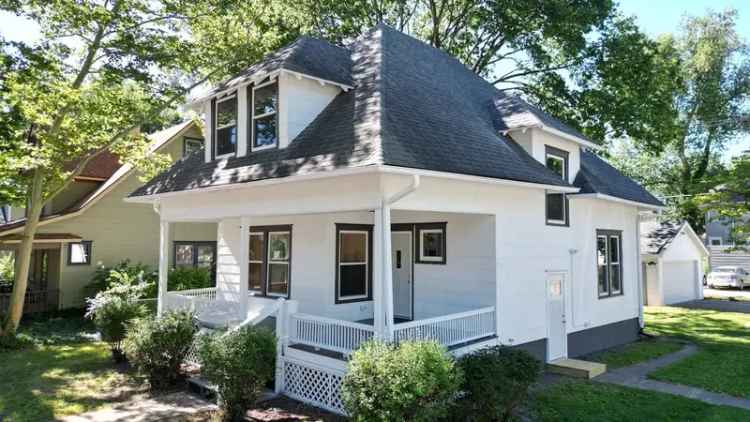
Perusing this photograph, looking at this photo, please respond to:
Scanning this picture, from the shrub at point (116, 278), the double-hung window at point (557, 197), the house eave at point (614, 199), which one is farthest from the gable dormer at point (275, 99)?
the shrub at point (116, 278)

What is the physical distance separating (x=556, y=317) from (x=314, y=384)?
6.46 m

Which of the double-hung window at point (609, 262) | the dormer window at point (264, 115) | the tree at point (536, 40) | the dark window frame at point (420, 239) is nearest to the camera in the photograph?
the dormer window at point (264, 115)

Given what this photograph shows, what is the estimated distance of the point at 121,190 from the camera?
65.2ft

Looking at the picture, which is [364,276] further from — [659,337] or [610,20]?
[610,20]

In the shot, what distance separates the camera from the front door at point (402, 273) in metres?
11.6

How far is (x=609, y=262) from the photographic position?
13961 mm

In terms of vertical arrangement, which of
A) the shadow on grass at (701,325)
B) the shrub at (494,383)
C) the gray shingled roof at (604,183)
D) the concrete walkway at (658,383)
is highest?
the gray shingled roof at (604,183)

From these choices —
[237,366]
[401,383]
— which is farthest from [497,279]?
[237,366]

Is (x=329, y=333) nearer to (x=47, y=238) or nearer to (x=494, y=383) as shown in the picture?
(x=494, y=383)

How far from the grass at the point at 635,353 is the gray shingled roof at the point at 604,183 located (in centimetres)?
439

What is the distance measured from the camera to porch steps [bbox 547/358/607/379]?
34.2 feet

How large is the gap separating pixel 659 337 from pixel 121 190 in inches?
836

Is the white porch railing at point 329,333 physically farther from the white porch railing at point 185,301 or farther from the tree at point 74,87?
the tree at point 74,87

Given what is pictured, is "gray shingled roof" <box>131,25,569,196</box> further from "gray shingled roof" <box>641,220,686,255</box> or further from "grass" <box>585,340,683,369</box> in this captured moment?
"gray shingled roof" <box>641,220,686,255</box>
